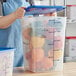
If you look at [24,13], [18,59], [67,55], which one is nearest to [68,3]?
[67,55]

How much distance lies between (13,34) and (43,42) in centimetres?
54

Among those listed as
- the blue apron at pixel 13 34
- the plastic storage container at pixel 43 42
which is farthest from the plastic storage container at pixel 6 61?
the blue apron at pixel 13 34

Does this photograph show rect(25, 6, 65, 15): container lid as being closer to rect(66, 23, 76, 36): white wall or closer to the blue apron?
the blue apron

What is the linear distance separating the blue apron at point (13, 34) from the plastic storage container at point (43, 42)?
1.51ft

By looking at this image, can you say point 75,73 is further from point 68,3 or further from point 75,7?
point 68,3

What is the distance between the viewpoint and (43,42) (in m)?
1.00

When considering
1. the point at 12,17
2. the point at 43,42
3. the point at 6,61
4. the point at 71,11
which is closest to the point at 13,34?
the point at 12,17

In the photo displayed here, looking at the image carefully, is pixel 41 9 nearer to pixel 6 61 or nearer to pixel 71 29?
pixel 6 61

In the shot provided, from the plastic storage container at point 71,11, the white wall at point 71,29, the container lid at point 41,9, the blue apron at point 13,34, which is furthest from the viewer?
the white wall at point 71,29

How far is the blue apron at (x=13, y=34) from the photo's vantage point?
1474 millimetres

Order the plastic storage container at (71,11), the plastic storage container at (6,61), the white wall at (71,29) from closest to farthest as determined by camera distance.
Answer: the plastic storage container at (6,61), the plastic storage container at (71,11), the white wall at (71,29)

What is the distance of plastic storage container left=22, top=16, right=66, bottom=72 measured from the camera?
3.27 ft

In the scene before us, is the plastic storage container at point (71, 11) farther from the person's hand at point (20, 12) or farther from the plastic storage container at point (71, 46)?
the person's hand at point (20, 12)

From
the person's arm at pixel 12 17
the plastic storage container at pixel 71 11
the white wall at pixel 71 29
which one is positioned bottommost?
the white wall at pixel 71 29
